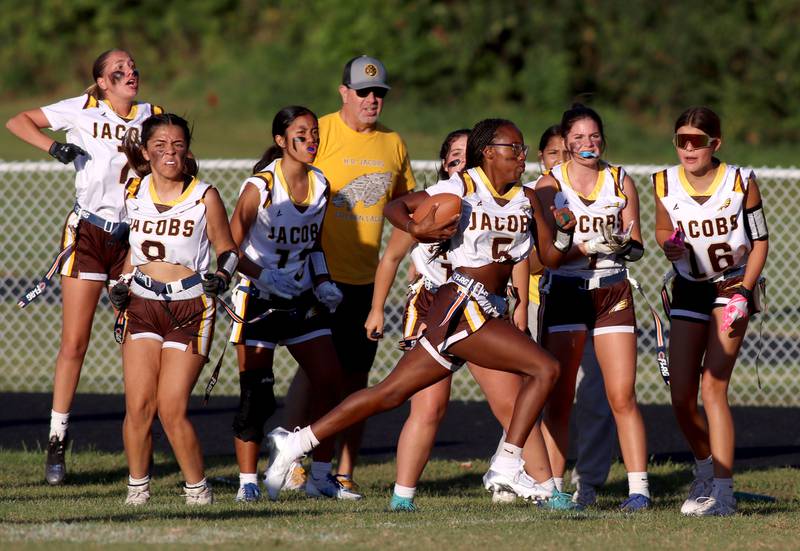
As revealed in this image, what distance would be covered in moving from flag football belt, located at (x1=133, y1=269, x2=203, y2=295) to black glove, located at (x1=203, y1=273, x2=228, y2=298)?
192 millimetres

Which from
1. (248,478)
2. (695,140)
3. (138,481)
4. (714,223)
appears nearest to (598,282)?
(714,223)

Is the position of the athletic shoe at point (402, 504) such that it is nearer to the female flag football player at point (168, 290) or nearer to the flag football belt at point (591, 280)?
the female flag football player at point (168, 290)

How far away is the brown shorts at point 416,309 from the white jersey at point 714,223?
144 centimetres

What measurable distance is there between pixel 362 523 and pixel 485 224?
155 cm

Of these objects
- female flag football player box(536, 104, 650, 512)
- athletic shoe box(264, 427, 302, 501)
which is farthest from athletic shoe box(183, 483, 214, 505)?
female flag football player box(536, 104, 650, 512)

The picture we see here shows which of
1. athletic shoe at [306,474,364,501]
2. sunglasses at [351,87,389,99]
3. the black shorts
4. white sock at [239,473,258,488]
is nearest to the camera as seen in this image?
white sock at [239,473,258,488]

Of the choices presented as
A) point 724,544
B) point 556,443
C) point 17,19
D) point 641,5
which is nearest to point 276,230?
point 556,443

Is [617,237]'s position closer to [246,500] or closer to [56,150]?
[246,500]

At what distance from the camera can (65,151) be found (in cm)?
833

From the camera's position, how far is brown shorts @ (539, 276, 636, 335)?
7.58m

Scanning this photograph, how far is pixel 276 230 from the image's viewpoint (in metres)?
7.79

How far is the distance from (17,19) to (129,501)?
3086 cm

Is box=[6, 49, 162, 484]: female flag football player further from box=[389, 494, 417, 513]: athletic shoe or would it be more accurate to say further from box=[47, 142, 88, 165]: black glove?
box=[389, 494, 417, 513]: athletic shoe

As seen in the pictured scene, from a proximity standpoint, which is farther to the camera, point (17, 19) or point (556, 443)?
point (17, 19)
